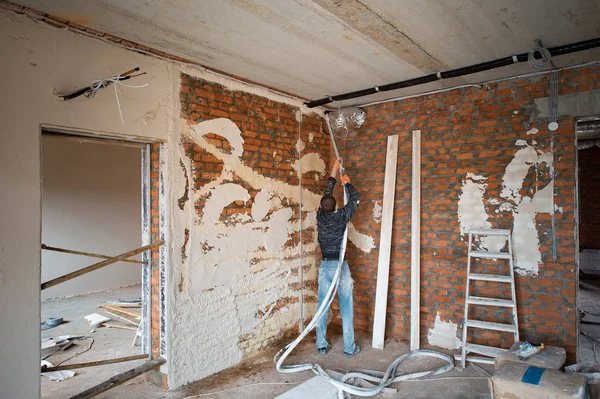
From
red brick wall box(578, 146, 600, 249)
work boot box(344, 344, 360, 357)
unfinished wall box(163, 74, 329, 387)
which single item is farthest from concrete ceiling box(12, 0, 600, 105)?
red brick wall box(578, 146, 600, 249)

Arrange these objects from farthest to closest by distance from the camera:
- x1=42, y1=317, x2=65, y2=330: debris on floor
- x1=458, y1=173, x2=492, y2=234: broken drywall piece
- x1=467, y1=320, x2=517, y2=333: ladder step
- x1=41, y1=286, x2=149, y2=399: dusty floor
Answer: x1=42, y1=317, x2=65, y2=330: debris on floor
x1=458, y1=173, x2=492, y2=234: broken drywall piece
x1=467, y1=320, x2=517, y2=333: ladder step
x1=41, y1=286, x2=149, y2=399: dusty floor

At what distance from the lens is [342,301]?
13.9ft

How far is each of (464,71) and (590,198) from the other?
7035mm

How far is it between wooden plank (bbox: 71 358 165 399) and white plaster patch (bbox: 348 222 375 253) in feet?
8.28

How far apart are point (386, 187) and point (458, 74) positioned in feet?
4.73

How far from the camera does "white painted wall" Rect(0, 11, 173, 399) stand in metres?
2.36

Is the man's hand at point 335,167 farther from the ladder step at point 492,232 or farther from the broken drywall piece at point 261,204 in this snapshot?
the ladder step at point 492,232

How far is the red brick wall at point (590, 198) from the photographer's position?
27.7 ft

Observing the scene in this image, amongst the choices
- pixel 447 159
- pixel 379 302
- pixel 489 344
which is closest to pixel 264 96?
pixel 447 159

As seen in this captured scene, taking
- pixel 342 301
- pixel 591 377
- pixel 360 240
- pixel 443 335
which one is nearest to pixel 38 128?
pixel 342 301

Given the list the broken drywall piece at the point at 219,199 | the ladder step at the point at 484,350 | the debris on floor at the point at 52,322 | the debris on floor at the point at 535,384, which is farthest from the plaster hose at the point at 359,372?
the debris on floor at the point at 52,322

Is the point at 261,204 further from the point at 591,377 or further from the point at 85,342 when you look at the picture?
the point at 591,377

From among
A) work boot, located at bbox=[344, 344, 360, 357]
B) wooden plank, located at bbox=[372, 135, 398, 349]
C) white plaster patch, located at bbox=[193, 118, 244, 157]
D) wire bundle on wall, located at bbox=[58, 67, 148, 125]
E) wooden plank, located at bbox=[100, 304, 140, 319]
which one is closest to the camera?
wire bundle on wall, located at bbox=[58, 67, 148, 125]

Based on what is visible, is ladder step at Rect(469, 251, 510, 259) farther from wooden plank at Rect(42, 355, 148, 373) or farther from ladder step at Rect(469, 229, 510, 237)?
wooden plank at Rect(42, 355, 148, 373)
